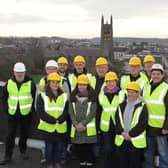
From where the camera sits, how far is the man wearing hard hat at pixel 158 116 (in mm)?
6395

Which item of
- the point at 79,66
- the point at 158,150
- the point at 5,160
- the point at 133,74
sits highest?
the point at 79,66

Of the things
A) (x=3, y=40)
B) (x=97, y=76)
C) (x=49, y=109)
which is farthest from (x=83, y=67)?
→ (x=3, y=40)

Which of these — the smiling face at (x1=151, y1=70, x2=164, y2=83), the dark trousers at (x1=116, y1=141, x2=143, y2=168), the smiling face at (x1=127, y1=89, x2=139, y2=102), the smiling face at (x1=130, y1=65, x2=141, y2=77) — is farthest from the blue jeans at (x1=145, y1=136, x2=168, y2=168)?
the smiling face at (x1=130, y1=65, x2=141, y2=77)

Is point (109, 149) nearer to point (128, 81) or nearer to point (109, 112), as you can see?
point (109, 112)

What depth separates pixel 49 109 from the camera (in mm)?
7078

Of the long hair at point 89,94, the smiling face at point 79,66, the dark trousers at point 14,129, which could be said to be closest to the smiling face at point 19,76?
the dark trousers at point 14,129

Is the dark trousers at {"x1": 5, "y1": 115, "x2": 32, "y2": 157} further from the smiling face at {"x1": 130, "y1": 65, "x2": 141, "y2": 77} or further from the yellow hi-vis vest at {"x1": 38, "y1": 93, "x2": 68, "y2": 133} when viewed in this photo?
the smiling face at {"x1": 130, "y1": 65, "x2": 141, "y2": 77}

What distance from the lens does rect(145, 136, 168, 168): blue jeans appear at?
6.49 metres

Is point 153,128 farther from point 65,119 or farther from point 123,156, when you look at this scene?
point 65,119

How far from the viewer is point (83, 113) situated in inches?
274

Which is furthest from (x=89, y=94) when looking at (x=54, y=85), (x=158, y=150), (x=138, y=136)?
(x=158, y=150)

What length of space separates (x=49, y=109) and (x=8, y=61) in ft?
138

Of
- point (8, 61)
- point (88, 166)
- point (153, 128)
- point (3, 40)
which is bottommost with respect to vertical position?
point (88, 166)

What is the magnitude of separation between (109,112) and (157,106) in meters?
0.74
